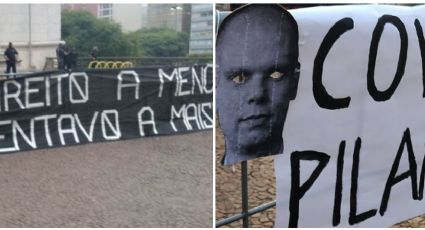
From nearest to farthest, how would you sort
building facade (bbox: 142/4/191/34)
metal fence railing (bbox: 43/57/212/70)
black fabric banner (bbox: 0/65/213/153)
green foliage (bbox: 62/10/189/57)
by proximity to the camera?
black fabric banner (bbox: 0/65/213/153)
metal fence railing (bbox: 43/57/212/70)
green foliage (bbox: 62/10/189/57)
building facade (bbox: 142/4/191/34)

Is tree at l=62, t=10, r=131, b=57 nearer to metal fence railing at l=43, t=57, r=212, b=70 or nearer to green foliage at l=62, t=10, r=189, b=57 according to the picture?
green foliage at l=62, t=10, r=189, b=57

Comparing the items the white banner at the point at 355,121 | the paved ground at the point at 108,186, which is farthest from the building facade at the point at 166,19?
the white banner at the point at 355,121

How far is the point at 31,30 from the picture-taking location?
20.1 m

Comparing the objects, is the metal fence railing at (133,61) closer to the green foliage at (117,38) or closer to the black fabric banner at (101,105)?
the green foliage at (117,38)

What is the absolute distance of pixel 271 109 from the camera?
2092 mm

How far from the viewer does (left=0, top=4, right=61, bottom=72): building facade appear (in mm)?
→ 19875

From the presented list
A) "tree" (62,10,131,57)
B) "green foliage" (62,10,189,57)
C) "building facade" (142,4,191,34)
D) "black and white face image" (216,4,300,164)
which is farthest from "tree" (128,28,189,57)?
"black and white face image" (216,4,300,164)

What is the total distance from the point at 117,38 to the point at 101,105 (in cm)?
1568

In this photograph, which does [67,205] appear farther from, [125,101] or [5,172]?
[125,101]

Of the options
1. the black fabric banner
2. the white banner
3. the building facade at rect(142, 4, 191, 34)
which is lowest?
the black fabric banner

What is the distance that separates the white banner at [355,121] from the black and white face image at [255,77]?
0.07m

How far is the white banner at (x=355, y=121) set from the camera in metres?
2.19

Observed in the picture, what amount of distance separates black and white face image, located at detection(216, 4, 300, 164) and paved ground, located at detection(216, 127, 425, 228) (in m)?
1.97

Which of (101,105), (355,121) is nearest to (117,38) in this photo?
(101,105)
